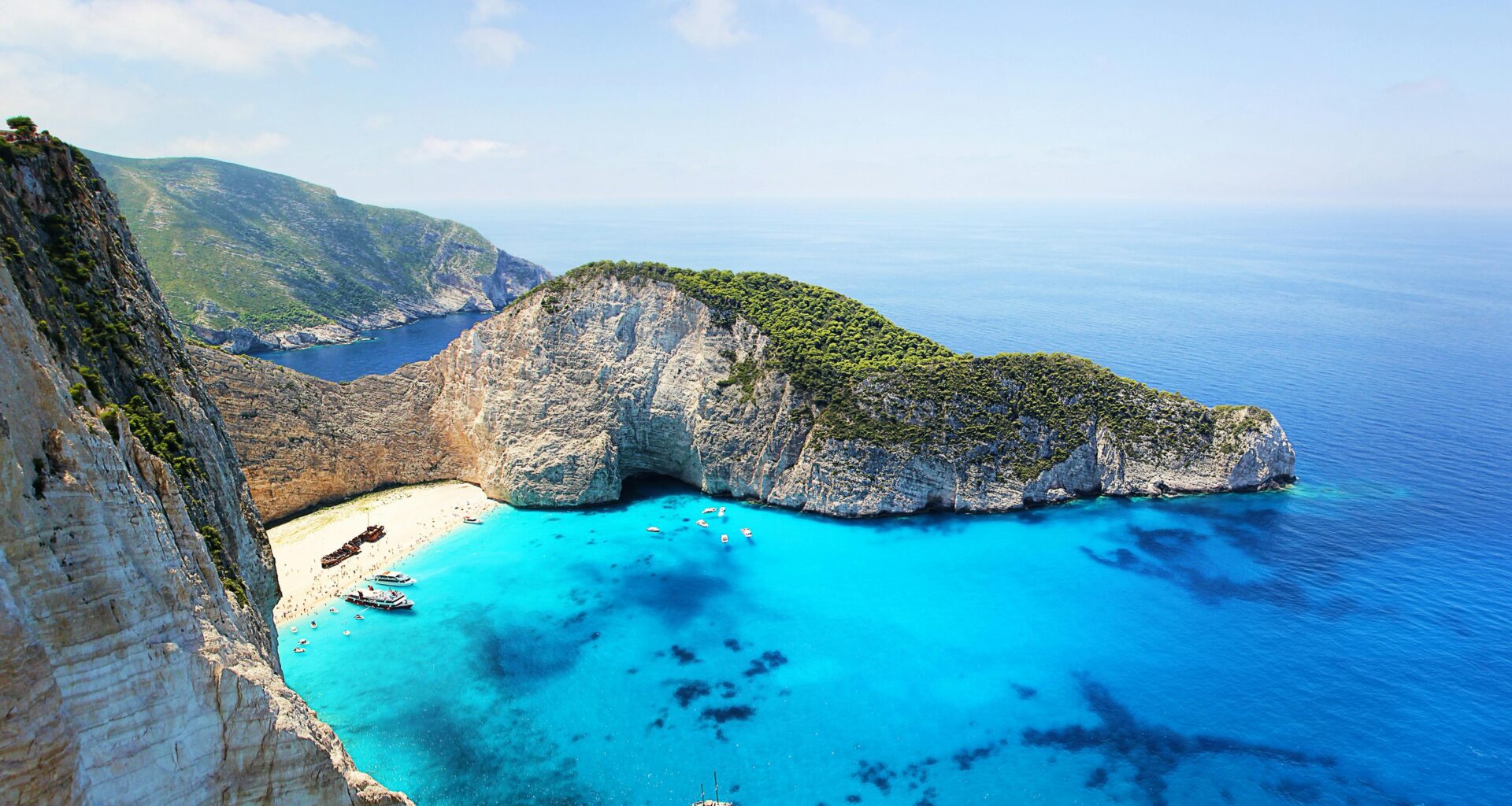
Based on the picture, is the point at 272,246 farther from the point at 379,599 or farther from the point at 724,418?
the point at 379,599

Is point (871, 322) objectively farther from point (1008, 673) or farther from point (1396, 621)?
point (1396, 621)

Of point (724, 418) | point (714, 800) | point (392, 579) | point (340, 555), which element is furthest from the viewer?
point (724, 418)

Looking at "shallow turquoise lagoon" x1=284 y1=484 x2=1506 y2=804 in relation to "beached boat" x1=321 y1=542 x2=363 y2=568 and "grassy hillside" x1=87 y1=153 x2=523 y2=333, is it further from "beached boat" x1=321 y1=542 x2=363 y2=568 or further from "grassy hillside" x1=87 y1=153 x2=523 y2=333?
"grassy hillside" x1=87 y1=153 x2=523 y2=333

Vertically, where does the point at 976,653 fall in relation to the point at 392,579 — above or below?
below

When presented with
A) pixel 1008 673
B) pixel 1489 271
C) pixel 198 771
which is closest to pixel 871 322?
pixel 1008 673

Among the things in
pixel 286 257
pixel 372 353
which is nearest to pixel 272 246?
pixel 286 257

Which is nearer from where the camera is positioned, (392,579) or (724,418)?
(392,579)

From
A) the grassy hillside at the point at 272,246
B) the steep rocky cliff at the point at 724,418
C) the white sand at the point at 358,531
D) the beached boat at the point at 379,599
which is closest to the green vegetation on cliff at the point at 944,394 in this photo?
the steep rocky cliff at the point at 724,418
